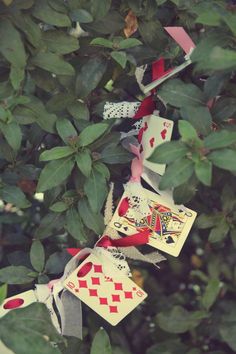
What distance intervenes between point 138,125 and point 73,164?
227 mm

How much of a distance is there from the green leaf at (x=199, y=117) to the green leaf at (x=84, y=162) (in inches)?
8.2

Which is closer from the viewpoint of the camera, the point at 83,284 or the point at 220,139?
the point at 220,139

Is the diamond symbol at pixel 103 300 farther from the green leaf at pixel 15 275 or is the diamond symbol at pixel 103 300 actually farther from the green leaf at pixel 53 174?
the green leaf at pixel 53 174

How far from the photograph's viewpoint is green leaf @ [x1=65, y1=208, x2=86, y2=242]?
144 centimetres

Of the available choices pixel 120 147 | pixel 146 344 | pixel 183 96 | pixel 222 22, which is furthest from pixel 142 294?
pixel 146 344

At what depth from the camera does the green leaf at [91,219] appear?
4.66 ft

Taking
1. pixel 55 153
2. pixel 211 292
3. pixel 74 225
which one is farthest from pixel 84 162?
pixel 211 292

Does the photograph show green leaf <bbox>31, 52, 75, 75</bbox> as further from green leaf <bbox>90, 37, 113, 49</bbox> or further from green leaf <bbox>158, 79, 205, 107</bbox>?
green leaf <bbox>158, 79, 205, 107</bbox>

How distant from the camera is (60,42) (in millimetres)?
1396

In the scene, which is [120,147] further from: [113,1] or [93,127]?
[113,1]

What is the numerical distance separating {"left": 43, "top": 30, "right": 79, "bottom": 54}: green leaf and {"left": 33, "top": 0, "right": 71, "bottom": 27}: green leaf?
0.05 meters

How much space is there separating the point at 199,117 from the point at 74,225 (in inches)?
14.2

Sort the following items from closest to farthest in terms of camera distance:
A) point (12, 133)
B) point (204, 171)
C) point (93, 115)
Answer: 1. point (204, 171)
2. point (12, 133)
3. point (93, 115)

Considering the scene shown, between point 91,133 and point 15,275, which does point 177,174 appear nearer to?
point 91,133
